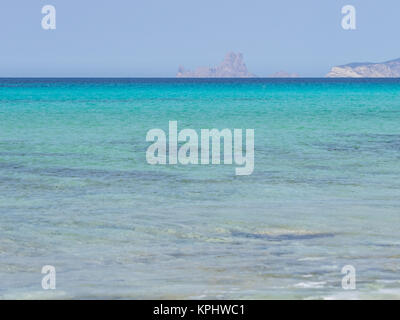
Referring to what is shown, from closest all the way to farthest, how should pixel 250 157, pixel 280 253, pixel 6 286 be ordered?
pixel 6 286 < pixel 280 253 < pixel 250 157

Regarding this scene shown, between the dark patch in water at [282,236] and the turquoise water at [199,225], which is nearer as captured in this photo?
the turquoise water at [199,225]

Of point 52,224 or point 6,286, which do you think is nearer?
point 6,286

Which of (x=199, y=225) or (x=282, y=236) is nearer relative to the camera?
(x=282, y=236)

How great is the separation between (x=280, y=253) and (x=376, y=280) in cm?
124

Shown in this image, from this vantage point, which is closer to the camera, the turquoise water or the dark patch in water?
the turquoise water

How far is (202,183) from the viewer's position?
1213cm

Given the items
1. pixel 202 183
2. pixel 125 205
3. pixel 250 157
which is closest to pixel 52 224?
pixel 125 205

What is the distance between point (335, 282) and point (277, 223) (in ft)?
8.12

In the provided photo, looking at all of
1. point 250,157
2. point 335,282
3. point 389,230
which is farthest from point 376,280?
point 250,157

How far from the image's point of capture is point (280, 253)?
748 cm

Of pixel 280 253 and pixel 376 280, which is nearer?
pixel 376 280

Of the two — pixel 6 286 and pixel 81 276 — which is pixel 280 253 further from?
pixel 6 286
